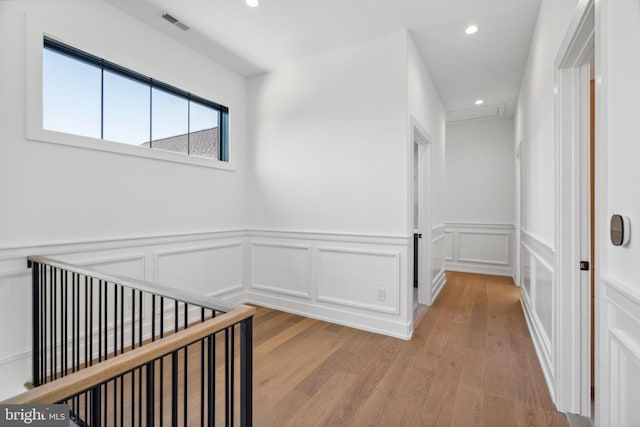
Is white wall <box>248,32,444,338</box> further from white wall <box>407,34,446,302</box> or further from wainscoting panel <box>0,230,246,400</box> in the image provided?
wainscoting panel <box>0,230,246,400</box>

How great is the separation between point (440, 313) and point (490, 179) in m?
3.08

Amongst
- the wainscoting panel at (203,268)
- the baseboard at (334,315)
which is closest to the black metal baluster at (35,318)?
the wainscoting panel at (203,268)

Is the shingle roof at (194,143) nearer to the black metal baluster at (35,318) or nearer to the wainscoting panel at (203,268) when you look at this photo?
the wainscoting panel at (203,268)

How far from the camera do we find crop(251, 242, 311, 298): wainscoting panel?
3.33 meters

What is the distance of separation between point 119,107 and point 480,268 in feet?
18.6

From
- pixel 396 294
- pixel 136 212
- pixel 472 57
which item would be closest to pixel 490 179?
pixel 472 57

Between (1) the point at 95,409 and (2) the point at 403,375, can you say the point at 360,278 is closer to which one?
(2) the point at 403,375

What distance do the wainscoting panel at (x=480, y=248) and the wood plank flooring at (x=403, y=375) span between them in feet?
7.01

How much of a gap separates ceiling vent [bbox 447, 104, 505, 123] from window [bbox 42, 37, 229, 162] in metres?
3.86

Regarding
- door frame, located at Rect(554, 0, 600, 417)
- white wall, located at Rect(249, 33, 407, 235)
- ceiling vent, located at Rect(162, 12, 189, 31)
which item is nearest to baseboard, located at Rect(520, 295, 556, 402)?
door frame, located at Rect(554, 0, 600, 417)

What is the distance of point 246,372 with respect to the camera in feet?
3.66

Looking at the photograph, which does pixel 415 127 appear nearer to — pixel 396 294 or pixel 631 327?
pixel 396 294

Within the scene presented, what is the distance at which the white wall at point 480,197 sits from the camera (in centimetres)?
517

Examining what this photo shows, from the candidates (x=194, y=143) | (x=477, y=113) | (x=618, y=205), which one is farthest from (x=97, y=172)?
(x=477, y=113)
